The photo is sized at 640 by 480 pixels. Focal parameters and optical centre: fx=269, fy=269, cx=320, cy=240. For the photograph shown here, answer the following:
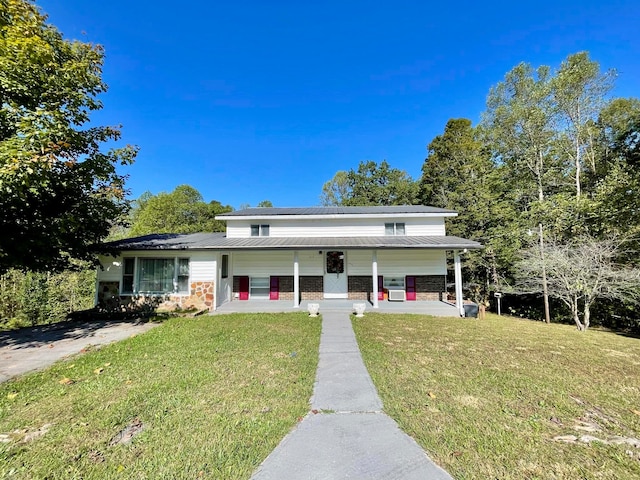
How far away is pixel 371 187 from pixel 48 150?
29.4 metres

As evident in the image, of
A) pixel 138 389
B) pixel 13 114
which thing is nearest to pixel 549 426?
pixel 138 389

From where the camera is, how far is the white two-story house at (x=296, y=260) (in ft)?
38.7

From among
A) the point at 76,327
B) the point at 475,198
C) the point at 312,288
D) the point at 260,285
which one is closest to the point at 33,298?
the point at 76,327

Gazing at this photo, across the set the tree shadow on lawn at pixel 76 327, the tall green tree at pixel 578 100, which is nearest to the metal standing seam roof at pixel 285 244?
the tree shadow on lawn at pixel 76 327

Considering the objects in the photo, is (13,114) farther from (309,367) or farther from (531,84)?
(531,84)

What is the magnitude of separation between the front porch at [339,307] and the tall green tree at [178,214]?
61.1ft

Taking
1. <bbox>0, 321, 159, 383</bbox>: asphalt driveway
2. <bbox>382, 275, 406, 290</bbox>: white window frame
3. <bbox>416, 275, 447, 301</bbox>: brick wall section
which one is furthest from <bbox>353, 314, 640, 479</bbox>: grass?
<bbox>0, 321, 159, 383</bbox>: asphalt driveway

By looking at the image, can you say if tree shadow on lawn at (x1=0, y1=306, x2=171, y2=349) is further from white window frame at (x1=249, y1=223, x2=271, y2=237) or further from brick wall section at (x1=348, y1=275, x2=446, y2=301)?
brick wall section at (x1=348, y1=275, x2=446, y2=301)

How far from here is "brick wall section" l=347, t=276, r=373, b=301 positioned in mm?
14156

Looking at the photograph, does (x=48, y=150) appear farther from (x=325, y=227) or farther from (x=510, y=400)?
(x=325, y=227)

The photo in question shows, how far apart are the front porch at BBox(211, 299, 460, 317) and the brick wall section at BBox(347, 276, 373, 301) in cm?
77

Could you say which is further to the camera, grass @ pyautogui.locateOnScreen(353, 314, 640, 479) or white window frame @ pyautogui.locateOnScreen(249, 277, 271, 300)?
white window frame @ pyautogui.locateOnScreen(249, 277, 271, 300)

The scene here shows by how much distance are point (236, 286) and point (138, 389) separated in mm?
Answer: 10087

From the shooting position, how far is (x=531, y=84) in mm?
15969
